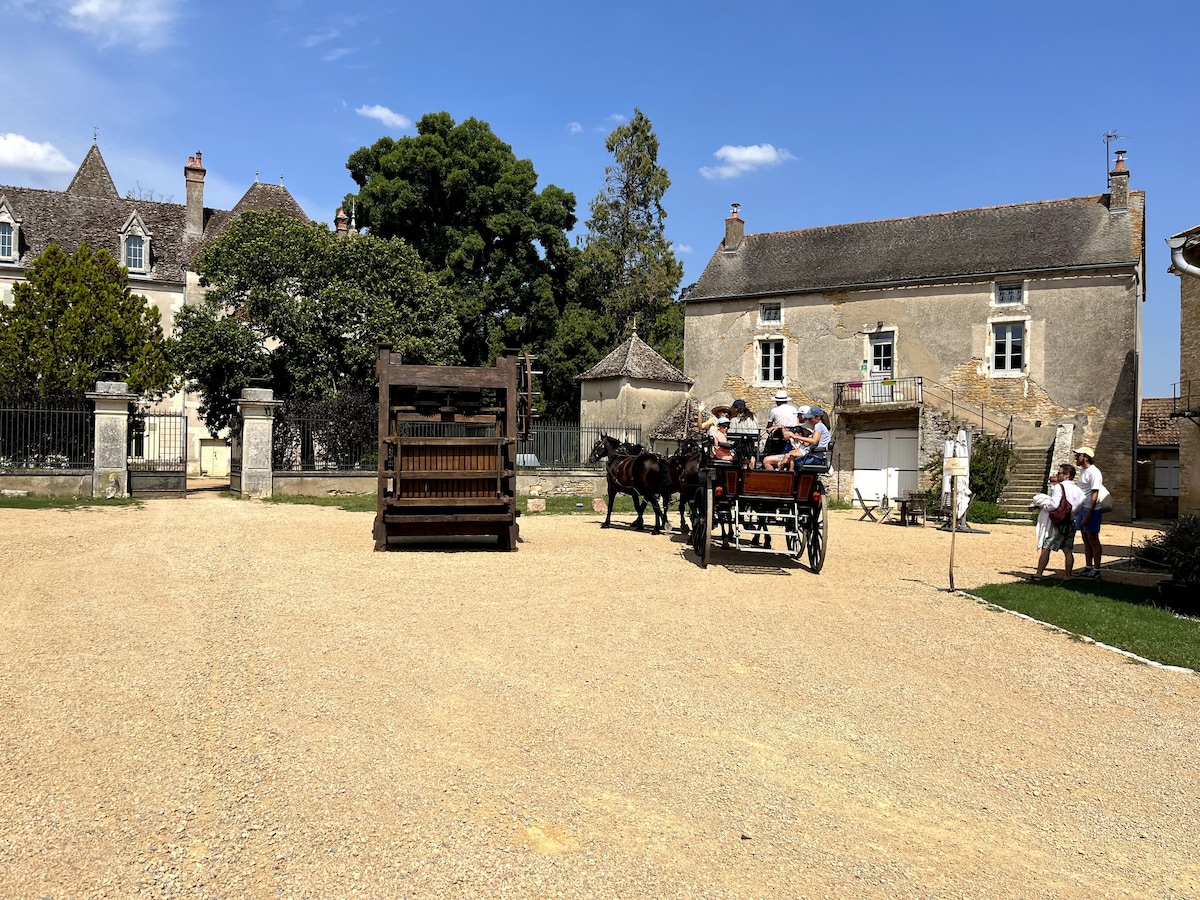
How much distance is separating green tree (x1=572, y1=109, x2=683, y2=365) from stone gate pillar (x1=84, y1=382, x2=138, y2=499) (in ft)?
74.0

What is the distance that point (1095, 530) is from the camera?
9.93 m

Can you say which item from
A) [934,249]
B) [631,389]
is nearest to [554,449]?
[631,389]

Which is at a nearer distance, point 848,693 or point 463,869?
point 463,869

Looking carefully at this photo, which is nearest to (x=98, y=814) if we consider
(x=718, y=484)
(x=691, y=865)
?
(x=691, y=865)

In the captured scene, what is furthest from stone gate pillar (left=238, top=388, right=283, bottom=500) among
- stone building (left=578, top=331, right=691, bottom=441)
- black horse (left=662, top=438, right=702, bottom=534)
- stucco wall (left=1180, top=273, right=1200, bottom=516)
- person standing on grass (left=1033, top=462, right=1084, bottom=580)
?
stucco wall (left=1180, top=273, right=1200, bottom=516)

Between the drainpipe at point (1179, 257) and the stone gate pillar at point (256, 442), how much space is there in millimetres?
16706

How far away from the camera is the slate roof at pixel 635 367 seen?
91.5ft

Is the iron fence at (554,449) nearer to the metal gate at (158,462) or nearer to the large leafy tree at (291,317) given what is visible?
the large leafy tree at (291,317)

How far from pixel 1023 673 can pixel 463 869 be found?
14.6ft

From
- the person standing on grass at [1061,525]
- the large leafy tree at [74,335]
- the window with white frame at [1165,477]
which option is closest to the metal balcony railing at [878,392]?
the window with white frame at [1165,477]

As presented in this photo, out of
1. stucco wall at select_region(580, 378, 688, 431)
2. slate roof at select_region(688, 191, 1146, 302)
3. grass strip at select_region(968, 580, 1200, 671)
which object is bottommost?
grass strip at select_region(968, 580, 1200, 671)

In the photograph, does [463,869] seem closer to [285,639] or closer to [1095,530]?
[285,639]

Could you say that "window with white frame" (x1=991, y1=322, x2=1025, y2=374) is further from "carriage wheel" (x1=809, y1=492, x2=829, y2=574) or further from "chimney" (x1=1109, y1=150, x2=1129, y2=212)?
"carriage wheel" (x1=809, y1=492, x2=829, y2=574)

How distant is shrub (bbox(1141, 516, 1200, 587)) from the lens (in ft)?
25.4
